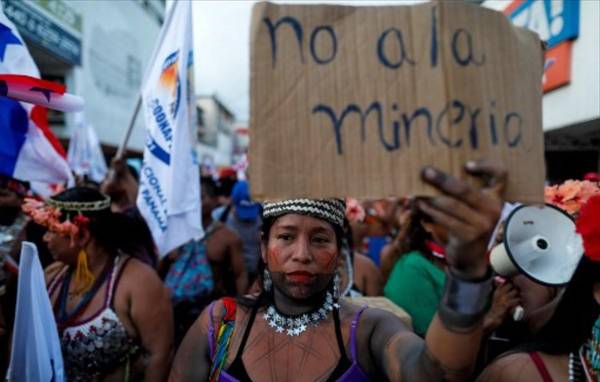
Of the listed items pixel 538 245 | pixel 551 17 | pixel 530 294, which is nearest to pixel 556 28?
pixel 551 17

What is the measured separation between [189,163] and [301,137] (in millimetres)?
2289

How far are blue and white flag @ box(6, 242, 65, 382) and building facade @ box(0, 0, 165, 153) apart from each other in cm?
925

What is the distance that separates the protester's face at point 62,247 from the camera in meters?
2.87

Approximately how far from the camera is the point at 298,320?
1910 millimetres

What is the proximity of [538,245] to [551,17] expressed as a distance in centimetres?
454

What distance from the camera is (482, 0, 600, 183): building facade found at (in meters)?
5.10

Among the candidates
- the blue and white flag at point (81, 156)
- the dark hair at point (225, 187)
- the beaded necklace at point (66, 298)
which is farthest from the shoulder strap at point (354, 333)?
the dark hair at point (225, 187)

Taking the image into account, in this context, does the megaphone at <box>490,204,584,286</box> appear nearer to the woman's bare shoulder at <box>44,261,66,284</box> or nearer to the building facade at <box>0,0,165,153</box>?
the woman's bare shoulder at <box>44,261,66,284</box>

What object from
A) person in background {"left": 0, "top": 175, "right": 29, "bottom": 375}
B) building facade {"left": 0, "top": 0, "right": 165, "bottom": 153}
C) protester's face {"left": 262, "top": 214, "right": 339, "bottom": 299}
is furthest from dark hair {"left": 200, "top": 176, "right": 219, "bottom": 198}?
building facade {"left": 0, "top": 0, "right": 165, "bottom": 153}

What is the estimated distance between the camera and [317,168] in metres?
1.01

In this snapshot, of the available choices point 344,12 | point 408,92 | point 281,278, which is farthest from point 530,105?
point 281,278

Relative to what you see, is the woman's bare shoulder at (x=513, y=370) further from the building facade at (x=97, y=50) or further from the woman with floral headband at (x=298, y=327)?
the building facade at (x=97, y=50)

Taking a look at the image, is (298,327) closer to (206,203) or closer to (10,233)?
(10,233)

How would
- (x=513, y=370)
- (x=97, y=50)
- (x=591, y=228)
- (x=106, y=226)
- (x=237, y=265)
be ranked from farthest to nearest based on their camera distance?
(x=97, y=50) < (x=237, y=265) < (x=106, y=226) < (x=513, y=370) < (x=591, y=228)
